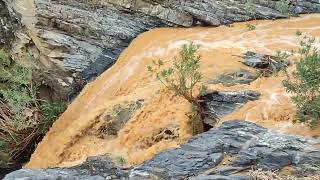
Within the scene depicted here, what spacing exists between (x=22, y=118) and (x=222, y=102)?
4.44m

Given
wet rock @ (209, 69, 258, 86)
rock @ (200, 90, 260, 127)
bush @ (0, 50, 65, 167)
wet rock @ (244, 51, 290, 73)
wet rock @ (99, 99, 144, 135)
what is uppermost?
wet rock @ (244, 51, 290, 73)

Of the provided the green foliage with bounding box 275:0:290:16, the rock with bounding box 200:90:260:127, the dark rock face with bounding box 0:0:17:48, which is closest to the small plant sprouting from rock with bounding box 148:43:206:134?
the rock with bounding box 200:90:260:127

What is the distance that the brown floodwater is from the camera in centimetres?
820

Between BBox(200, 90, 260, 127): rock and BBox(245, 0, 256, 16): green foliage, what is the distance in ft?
13.2

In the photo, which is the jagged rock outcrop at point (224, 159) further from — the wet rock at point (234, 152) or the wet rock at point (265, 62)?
the wet rock at point (265, 62)

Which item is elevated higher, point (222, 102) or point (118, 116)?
point (222, 102)

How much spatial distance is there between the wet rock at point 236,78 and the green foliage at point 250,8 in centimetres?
310

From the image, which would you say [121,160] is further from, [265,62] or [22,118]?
[22,118]

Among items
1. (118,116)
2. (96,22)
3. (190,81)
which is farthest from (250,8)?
(118,116)

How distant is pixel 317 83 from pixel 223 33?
16.2 feet

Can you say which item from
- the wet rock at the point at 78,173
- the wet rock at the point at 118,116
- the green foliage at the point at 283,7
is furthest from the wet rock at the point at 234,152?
the green foliage at the point at 283,7

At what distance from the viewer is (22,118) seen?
11258 mm

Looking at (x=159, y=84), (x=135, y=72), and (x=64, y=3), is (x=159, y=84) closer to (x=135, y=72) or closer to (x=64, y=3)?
(x=135, y=72)

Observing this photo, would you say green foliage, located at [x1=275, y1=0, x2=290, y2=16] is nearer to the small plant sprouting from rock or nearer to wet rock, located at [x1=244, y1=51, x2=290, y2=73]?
wet rock, located at [x1=244, y1=51, x2=290, y2=73]
